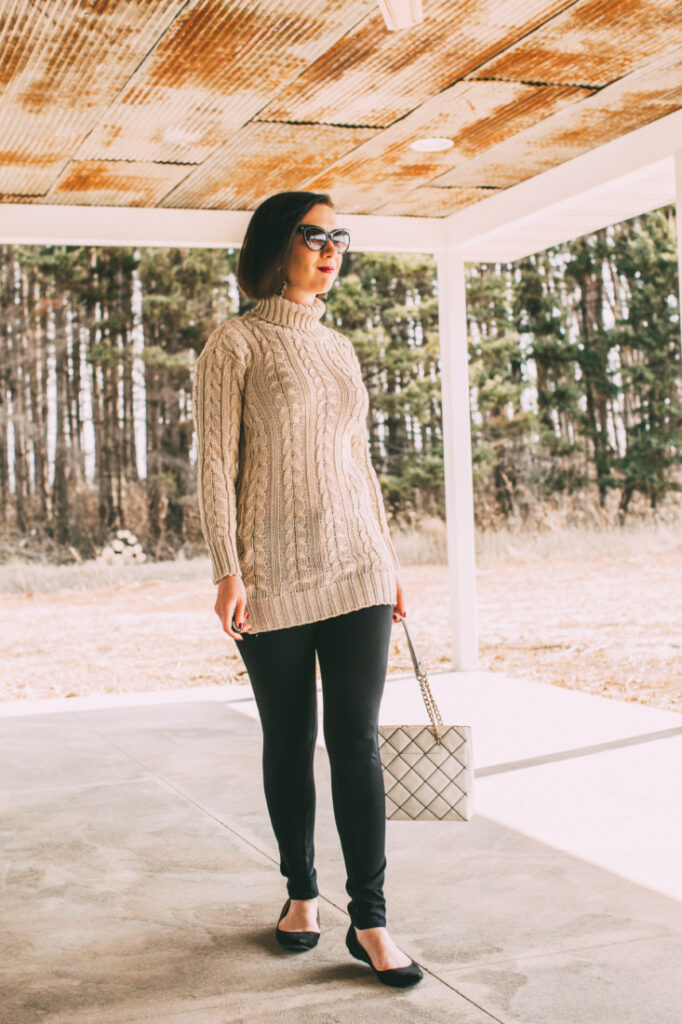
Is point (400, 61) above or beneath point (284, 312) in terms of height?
above

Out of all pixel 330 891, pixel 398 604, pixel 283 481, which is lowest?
pixel 330 891

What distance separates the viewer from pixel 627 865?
305 centimetres

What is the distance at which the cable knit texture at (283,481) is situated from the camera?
2.33 meters

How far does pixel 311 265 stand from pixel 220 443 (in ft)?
1.45

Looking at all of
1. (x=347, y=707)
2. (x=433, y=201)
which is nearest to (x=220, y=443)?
(x=347, y=707)

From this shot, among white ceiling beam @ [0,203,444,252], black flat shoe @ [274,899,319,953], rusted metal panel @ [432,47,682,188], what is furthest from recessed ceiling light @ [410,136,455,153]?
black flat shoe @ [274,899,319,953]

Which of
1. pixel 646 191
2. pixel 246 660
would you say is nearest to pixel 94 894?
pixel 246 660

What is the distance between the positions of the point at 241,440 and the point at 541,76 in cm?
247

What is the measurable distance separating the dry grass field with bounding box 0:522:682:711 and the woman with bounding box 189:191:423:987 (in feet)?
21.2

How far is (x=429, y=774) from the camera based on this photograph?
100.0 inches

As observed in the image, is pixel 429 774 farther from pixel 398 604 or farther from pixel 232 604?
pixel 232 604

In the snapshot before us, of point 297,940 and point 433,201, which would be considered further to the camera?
point 433,201

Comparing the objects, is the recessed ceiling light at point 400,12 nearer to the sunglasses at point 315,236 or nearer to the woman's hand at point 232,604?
the sunglasses at point 315,236

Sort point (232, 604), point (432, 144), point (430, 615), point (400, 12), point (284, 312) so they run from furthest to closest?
point (430, 615) < point (432, 144) < point (400, 12) < point (284, 312) < point (232, 604)
